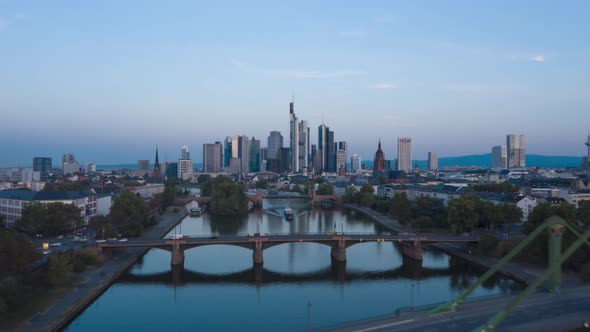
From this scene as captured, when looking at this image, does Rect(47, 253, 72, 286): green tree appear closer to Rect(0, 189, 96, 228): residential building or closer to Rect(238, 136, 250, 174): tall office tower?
Rect(0, 189, 96, 228): residential building

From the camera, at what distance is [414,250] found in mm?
31359

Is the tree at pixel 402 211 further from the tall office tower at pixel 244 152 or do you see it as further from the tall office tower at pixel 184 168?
the tall office tower at pixel 244 152

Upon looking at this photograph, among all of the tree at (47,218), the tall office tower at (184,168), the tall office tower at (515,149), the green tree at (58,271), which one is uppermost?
the tall office tower at (515,149)

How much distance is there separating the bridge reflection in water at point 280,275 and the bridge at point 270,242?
3.20ft

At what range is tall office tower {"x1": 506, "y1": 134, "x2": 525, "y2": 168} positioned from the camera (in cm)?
16925

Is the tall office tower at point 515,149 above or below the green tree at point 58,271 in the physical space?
above

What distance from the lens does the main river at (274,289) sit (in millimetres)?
19812

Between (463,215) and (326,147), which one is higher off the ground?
(326,147)

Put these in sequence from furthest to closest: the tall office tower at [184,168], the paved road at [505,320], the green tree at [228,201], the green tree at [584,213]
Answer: the tall office tower at [184,168] < the green tree at [228,201] < the green tree at [584,213] < the paved road at [505,320]

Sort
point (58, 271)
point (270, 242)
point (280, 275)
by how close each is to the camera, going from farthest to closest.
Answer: point (270, 242), point (280, 275), point (58, 271)

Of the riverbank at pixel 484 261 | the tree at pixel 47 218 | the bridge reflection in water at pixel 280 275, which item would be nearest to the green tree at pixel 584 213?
the riverbank at pixel 484 261

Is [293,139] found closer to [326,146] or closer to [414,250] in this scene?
[326,146]

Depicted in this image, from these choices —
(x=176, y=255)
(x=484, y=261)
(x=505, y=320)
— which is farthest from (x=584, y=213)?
(x=176, y=255)

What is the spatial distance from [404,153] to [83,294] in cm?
17699
